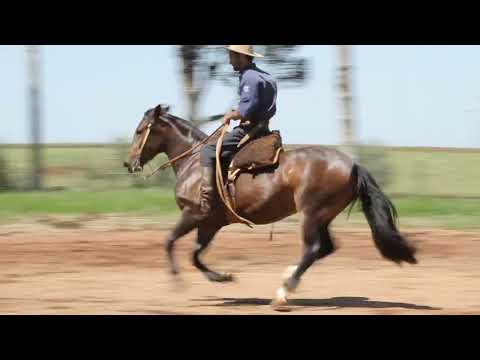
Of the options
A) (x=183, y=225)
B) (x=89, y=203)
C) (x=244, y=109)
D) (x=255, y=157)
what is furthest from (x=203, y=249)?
(x=89, y=203)

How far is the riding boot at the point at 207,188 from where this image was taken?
9.85m

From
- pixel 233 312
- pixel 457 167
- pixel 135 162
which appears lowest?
pixel 457 167

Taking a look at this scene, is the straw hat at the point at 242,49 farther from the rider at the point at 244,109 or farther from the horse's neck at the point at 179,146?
the horse's neck at the point at 179,146

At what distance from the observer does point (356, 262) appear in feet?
42.9

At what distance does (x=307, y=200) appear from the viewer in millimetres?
9336

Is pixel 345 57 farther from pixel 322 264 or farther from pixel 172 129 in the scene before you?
pixel 172 129

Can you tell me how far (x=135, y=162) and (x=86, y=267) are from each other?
2.55 m

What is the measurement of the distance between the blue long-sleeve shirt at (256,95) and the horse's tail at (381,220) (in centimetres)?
117

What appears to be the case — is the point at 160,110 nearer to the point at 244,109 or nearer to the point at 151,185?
the point at 244,109

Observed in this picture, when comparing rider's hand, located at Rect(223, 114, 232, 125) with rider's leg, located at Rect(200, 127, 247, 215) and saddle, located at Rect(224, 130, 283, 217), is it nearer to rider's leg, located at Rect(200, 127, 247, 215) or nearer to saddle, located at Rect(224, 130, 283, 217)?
rider's leg, located at Rect(200, 127, 247, 215)

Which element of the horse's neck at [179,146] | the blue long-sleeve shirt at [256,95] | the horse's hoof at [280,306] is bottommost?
the horse's hoof at [280,306]

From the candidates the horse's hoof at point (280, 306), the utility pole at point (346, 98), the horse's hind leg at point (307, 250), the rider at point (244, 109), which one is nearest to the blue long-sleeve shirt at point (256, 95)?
the rider at point (244, 109)

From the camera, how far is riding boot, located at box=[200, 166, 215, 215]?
9.85m

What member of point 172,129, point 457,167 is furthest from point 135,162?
point 457,167
